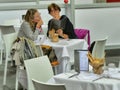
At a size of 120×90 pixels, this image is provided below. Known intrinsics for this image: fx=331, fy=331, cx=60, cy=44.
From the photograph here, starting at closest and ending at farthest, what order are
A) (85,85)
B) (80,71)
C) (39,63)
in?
(85,85)
(80,71)
(39,63)

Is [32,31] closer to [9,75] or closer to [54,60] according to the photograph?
[54,60]

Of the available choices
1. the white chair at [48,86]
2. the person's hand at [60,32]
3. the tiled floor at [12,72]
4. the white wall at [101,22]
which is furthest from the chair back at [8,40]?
the white wall at [101,22]

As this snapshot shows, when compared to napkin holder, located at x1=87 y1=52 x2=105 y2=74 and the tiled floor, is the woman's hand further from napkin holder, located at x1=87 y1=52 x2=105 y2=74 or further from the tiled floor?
napkin holder, located at x1=87 y1=52 x2=105 y2=74

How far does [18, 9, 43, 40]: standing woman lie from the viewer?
5.13 metres

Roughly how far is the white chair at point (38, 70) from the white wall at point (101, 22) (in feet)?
14.9

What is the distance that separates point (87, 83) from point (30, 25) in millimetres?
2483

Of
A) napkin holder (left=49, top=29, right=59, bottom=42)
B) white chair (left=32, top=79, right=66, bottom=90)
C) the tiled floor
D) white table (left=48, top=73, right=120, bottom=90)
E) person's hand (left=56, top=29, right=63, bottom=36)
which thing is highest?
person's hand (left=56, top=29, right=63, bottom=36)

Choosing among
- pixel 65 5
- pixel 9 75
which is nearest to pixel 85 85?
pixel 9 75

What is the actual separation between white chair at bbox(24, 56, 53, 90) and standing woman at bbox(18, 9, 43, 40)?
161 cm

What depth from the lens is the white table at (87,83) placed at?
286cm

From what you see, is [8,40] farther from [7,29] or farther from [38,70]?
[38,70]

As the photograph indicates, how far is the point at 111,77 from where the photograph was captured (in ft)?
10.0

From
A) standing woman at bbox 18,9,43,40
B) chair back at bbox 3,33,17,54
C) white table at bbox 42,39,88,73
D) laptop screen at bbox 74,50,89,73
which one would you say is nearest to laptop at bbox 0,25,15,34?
chair back at bbox 3,33,17,54

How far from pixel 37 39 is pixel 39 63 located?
172 centimetres
